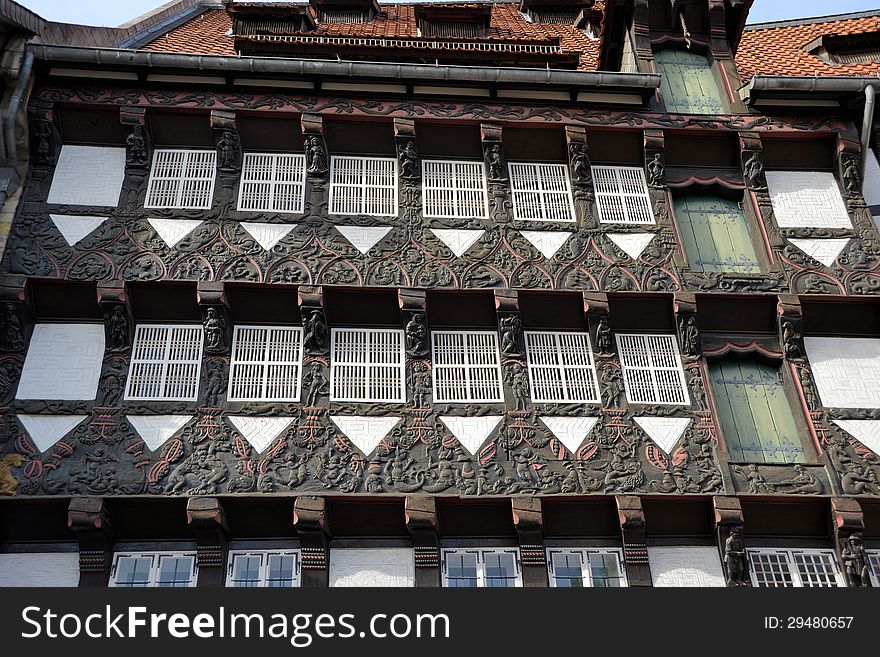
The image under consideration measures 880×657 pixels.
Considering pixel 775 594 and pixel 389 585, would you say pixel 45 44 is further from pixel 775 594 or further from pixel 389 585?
pixel 775 594

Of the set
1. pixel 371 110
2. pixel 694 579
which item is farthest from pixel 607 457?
pixel 371 110

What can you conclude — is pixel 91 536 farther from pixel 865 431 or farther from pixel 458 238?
pixel 865 431

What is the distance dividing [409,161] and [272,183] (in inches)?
73.5

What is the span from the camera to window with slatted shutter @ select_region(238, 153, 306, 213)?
1407cm

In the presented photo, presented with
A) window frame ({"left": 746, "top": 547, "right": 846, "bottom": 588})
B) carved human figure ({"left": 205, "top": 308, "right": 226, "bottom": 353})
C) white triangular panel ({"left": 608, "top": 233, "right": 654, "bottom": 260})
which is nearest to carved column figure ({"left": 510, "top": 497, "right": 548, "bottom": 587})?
window frame ({"left": 746, "top": 547, "right": 846, "bottom": 588})

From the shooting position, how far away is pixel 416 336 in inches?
512

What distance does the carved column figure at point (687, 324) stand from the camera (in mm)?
13203

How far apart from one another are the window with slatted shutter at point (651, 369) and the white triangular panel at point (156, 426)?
5245 millimetres

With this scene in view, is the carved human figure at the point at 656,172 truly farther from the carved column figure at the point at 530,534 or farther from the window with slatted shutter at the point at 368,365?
the carved column figure at the point at 530,534

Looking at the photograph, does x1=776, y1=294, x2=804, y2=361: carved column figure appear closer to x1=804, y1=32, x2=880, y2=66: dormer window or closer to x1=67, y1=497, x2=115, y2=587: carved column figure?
x1=804, y1=32, x2=880, y2=66: dormer window

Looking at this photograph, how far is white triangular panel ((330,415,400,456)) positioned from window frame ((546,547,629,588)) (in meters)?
2.27

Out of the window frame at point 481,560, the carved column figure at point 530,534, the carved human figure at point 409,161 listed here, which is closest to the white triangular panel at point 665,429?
the carved column figure at point 530,534

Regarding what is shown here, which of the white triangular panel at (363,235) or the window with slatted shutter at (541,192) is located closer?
the white triangular panel at (363,235)

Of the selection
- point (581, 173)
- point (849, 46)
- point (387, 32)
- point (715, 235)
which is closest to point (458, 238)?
point (581, 173)
